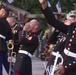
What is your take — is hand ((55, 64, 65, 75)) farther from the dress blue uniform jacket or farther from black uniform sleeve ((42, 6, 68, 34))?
black uniform sleeve ((42, 6, 68, 34))

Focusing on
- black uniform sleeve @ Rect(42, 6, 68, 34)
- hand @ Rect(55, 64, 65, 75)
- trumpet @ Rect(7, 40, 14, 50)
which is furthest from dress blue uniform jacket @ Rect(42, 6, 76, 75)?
trumpet @ Rect(7, 40, 14, 50)

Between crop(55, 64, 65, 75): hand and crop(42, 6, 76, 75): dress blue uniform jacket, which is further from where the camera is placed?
crop(42, 6, 76, 75): dress blue uniform jacket

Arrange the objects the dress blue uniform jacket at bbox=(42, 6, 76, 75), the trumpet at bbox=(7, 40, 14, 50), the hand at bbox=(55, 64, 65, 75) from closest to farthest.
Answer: the hand at bbox=(55, 64, 65, 75) < the dress blue uniform jacket at bbox=(42, 6, 76, 75) < the trumpet at bbox=(7, 40, 14, 50)

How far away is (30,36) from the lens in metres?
7.45

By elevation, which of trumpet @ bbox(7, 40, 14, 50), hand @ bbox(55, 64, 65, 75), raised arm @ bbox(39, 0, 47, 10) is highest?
raised arm @ bbox(39, 0, 47, 10)

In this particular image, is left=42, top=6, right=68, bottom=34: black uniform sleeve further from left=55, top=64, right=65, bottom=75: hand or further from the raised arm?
left=55, top=64, right=65, bottom=75: hand

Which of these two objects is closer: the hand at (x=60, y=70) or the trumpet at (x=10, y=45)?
the hand at (x=60, y=70)

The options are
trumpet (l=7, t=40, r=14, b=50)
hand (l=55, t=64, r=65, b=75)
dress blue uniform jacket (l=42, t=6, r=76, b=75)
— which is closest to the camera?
hand (l=55, t=64, r=65, b=75)

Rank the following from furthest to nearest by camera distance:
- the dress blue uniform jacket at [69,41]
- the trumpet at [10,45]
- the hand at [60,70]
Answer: the trumpet at [10,45], the dress blue uniform jacket at [69,41], the hand at [60,70]

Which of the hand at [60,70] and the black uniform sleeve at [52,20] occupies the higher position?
the black uniform sleeve at [52,20]

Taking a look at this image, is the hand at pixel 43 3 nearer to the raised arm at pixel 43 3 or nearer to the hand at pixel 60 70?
the raised arm at pixel 43 3

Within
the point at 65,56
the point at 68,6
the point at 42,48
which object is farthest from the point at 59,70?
the point at 68,6

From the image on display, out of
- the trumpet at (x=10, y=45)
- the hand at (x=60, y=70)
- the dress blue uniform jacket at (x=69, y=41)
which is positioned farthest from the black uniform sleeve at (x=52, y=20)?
the trumpet at (x=10, y=45)

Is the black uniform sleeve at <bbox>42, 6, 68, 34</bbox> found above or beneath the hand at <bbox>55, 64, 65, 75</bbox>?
above
